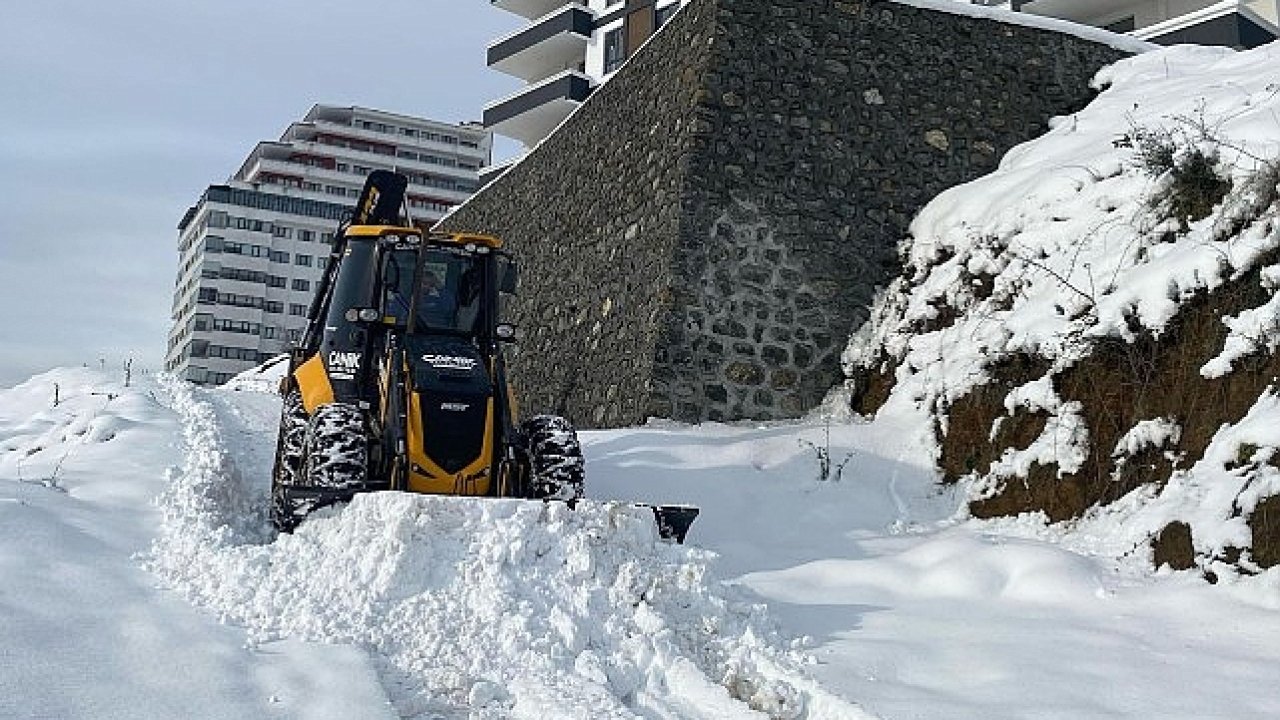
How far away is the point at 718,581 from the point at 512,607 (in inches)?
43.9

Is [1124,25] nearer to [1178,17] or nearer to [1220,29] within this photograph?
[1178,17]

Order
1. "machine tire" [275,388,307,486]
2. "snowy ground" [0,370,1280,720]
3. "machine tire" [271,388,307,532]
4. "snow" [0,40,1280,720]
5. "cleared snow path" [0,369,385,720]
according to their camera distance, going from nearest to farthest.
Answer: "cleared snow path" [0,369,385,720] < "snowy ground" [0,370,1280,720] < "snow" [0,40,1280,720] < "machine tire" [271,388,307,532] < "machine tire" [275,388,307,486]

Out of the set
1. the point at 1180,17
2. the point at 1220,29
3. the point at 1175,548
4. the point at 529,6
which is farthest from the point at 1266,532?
the point at 529,6

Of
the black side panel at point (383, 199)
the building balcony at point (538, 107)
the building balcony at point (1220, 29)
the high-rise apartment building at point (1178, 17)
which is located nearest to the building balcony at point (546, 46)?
the building balcony at point (538, 107)

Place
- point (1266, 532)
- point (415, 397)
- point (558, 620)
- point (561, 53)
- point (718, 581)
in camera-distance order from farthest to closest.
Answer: point (561, 53), point (415, 397), point (1266, 532), point (718, 581), point (558, 620)

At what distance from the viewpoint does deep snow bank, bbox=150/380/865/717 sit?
470 centimetres

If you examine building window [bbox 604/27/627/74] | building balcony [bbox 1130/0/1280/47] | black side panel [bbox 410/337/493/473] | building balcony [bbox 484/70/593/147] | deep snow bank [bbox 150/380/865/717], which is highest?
building window [bbox 604/27/627/74]

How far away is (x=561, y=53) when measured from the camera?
130 ft

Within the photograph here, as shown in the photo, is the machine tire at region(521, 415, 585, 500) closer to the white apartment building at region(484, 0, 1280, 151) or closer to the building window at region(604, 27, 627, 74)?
the white apartment building at region(484, 0, 1280, 151)

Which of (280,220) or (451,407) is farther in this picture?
(280,220)

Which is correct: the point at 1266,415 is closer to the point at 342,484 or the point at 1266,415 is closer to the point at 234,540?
→ the point at 342,484

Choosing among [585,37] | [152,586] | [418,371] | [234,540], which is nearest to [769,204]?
[418,371]

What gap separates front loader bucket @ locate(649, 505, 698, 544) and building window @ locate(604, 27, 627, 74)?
3207cm

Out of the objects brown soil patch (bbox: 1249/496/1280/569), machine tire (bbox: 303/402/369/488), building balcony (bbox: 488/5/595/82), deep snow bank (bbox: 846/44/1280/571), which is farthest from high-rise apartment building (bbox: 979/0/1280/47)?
machine tire (bbox: 303/402/369/488)
